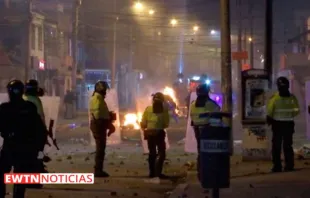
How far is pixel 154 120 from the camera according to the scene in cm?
1291

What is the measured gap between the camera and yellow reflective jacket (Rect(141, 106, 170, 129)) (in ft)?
42.4

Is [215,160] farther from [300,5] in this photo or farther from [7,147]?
[300,5]

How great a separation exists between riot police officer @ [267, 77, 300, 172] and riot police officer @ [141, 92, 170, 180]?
7.13ft

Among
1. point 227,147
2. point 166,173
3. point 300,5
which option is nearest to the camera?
point 227,147

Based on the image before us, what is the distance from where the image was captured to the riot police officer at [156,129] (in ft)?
42.4

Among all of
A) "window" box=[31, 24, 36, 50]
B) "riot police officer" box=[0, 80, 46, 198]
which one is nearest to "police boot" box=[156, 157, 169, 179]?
"riot police officer" box=[0, 80, 46, 198]

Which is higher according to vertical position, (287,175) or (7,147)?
(7,147)

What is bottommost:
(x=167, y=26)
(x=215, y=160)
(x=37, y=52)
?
(x=215, y=160)

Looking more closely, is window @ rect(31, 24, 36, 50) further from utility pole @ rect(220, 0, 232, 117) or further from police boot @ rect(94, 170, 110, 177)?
police boot @ rect(94, 170, 110, 177)

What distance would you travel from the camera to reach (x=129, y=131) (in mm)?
27641

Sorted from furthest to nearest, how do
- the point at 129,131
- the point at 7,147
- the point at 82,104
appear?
the point at 82,104
the point at 129,131
the point at 7,147

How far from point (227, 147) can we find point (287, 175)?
14.4ft

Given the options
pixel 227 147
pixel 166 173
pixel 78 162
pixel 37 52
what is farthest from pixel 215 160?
pixel 37 52

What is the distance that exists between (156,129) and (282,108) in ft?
8.47
